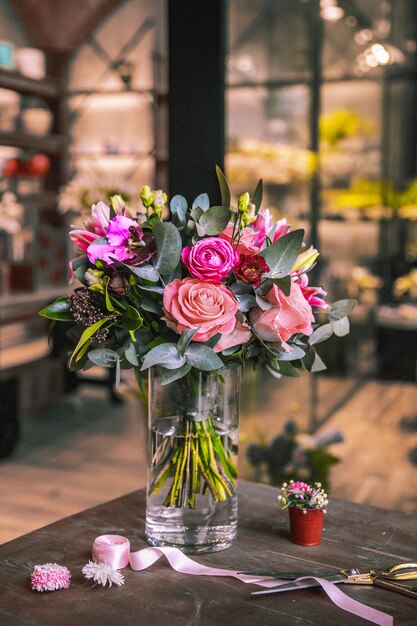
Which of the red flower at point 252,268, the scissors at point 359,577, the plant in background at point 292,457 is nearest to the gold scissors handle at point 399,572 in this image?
the scissors at point 359,577

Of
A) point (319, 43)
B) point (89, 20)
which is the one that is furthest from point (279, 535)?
point (89, 20)

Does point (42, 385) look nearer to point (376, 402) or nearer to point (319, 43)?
point (376, 402)

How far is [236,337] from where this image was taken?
118 cm

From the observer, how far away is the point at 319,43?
3.97 metres

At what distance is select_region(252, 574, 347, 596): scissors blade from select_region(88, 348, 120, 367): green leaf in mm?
406

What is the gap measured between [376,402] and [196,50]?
372 cm

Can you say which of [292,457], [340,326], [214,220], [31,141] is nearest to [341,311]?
[340,326]

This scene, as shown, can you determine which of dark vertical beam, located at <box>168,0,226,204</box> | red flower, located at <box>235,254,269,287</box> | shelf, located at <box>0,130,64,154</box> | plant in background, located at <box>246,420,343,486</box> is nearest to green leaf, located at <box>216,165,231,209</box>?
red flower, located at <box>235,254,269,287</box>

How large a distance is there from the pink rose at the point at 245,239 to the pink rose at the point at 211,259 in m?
0.05

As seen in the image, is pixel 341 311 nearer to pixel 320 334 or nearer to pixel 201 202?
pixel 320 334

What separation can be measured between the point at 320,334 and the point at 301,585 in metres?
A: 0.41

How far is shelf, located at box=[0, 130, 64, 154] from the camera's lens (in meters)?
4.98

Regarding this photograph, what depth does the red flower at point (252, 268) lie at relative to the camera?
1.17 meters

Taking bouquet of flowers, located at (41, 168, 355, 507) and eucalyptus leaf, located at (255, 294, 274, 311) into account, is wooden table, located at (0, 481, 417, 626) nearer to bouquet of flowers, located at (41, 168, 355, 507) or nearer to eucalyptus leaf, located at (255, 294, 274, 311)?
bouquet of flowers, located at (41, 168, 355, 507)
